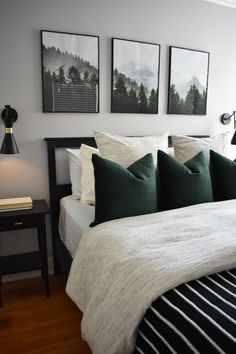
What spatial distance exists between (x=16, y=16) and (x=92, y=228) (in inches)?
66.8

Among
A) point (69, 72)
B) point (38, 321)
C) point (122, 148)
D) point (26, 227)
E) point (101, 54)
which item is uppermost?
point (101, 54)

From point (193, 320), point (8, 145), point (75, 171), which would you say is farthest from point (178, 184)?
point (8, 145)

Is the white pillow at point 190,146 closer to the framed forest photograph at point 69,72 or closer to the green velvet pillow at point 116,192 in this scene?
the green velvet pillow at point 116,192

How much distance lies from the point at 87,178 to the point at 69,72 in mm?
911

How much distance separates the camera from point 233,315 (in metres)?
0.88

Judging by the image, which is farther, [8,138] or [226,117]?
[226,117]

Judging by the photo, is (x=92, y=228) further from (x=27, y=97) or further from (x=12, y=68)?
(x=12, y=68)

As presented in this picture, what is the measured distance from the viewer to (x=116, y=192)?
1.62 metres

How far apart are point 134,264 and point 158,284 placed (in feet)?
0.55

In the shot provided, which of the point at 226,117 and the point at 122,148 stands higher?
the point at 226,117

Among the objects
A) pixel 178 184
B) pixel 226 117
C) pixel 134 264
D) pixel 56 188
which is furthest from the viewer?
pixel 226 117

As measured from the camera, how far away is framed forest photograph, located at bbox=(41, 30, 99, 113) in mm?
2213

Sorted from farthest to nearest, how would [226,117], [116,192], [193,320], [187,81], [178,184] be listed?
[226,117]
[187,81]
[178,184]
[116,192]
[193,320]

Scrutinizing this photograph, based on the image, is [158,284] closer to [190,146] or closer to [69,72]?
[190,146]
